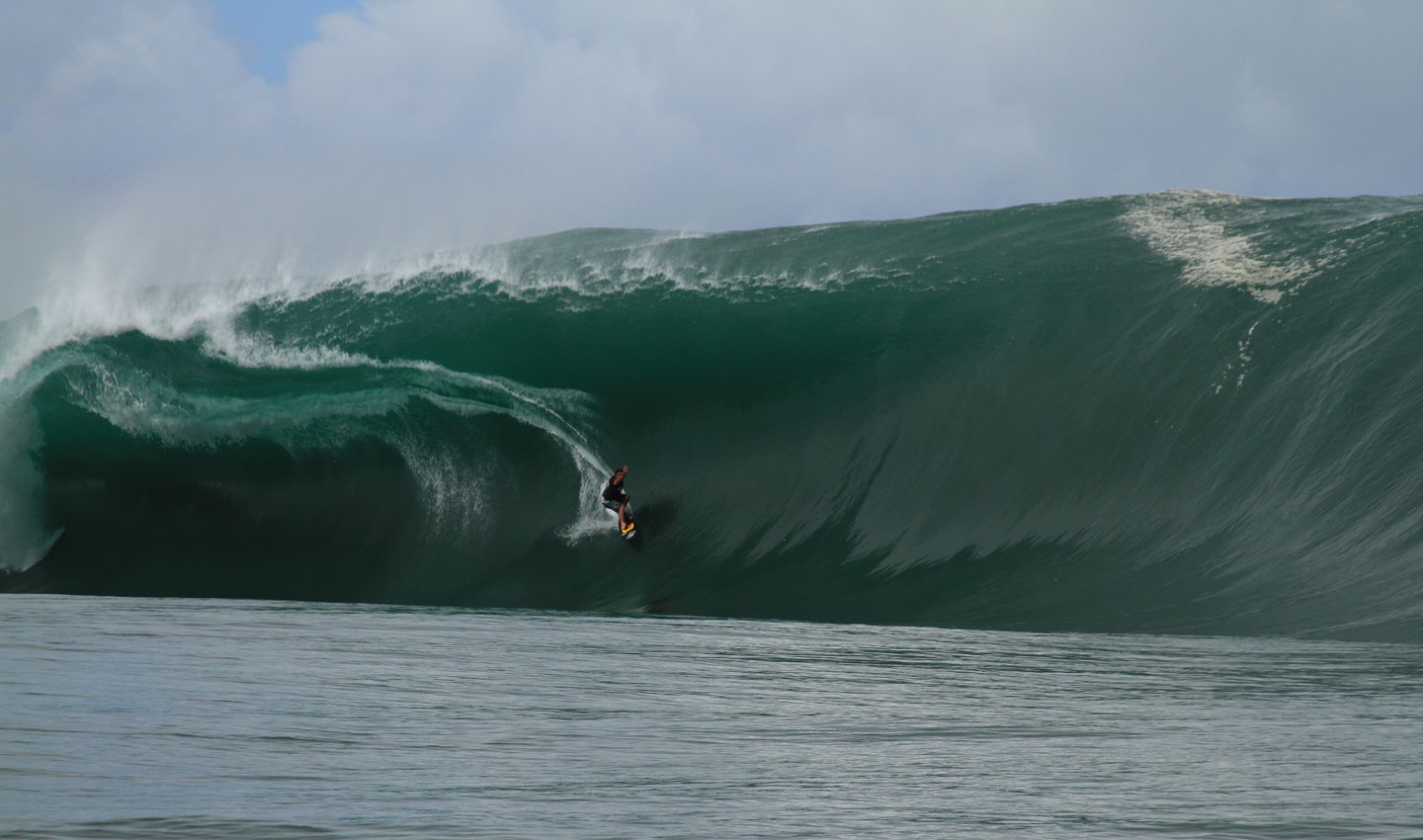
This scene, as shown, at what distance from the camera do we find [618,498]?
42.5 ft

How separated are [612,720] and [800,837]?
189cm

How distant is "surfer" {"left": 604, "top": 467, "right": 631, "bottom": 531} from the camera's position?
12859 millimetres

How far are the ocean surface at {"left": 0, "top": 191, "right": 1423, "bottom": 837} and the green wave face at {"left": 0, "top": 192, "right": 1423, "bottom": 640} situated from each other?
0.05 m

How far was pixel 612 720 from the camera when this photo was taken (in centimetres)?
466

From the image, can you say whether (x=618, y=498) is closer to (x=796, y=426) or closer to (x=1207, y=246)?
(x=796, y=426)

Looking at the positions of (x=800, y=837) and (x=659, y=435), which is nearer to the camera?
(x=800, y=837)

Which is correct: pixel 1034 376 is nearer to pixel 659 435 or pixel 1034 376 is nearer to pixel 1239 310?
pixel 1239 310

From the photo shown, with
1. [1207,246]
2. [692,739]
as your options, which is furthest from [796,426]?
[692,739]

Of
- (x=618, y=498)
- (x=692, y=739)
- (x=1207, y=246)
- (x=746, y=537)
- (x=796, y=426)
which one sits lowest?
(x=692, y=739)

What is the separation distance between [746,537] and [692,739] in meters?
8.17

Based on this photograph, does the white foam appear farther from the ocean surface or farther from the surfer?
the surfer

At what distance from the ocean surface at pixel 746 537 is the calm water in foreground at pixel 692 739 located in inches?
1.1

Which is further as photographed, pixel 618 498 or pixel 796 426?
pixel 796 426

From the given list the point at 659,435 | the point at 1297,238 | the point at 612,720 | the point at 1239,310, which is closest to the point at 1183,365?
the point at 1239,310
